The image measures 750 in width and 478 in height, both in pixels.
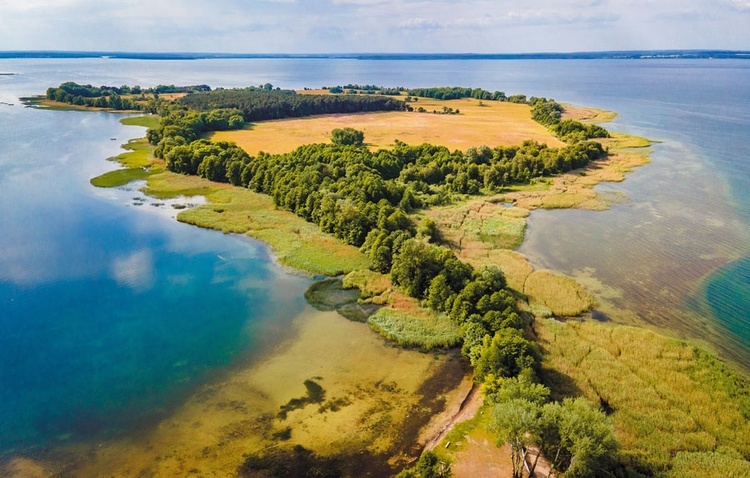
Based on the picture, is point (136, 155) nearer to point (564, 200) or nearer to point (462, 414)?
point (564, 200)

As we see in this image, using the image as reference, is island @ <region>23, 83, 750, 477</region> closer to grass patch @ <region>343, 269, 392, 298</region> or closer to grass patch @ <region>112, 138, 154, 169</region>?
grass patch @ <region>343, 269, 392, 298</region>

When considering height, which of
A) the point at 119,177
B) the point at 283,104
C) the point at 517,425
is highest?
the point at 283,104

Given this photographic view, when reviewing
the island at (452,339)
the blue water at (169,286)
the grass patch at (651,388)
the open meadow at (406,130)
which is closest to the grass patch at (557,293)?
the island at (452,339)

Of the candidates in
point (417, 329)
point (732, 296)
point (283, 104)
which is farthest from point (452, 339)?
point (283, 104)

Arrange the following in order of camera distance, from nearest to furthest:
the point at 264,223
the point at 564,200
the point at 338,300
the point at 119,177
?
the point at 338,300 → the point at 264,223 → the point at 564,200 → the point at 119,177

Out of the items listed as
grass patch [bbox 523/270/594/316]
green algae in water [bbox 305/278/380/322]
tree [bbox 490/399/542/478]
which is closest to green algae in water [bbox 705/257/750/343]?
grass patch [bbox 523/270/594/316]

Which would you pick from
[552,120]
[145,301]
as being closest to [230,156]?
[145,301]
